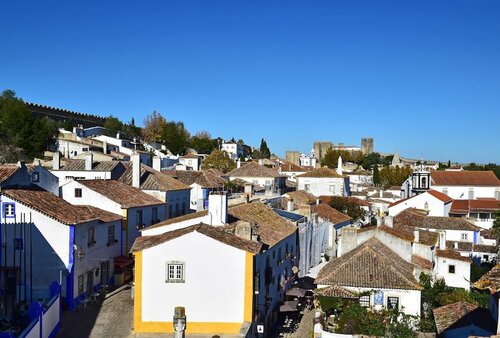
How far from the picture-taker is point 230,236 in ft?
68.8

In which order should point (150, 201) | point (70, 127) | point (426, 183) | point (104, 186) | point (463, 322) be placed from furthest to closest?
1. point (70, 127)
2. point (426, 183)
3. point (150, 201)
4. point (104, 186)
5. point (463, 322)

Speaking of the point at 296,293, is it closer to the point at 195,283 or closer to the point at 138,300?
the point at 195,283

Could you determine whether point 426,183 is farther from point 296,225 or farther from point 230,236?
point 230,236

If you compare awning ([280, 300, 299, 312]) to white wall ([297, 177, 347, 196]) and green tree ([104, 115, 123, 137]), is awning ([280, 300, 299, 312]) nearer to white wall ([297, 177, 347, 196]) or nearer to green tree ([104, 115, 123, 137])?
white wall ([297, 177, 347, 196])

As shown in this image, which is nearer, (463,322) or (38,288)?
(463,322)

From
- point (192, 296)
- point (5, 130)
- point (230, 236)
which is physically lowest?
point (192, 296)

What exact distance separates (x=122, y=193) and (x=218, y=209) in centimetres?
988

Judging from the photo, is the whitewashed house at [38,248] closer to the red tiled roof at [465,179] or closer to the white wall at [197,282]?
the white wall at [197,282]

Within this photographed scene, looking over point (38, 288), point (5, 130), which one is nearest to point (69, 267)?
point (38, 288)

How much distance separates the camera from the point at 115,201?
29.6m

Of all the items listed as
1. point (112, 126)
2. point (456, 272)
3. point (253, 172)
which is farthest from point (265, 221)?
point (112, 126)

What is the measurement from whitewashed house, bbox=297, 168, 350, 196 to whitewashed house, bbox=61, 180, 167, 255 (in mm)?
35872

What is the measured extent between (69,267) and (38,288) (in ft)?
5.87

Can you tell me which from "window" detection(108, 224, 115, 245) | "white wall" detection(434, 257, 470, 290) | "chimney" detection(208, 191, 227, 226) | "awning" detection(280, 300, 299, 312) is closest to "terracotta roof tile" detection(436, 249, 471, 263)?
"white wall" detection(434, 257, 470, 290)
